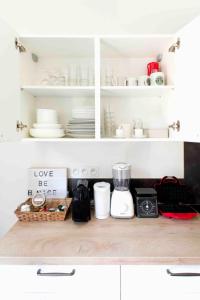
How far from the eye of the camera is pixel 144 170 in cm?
146

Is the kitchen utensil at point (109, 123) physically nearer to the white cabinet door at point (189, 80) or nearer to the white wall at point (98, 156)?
the white wall at point (98, 156)

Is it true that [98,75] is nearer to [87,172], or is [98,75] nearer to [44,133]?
[44,133]

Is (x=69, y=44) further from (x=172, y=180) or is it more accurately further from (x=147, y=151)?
(x=172, y=180)

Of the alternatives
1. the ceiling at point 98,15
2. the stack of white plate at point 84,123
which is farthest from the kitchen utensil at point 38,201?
the ceiling at point 98,15

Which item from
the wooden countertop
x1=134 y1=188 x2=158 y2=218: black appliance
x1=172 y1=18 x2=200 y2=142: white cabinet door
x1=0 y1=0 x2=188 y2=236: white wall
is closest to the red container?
x1=172 y1=18 x2=200 y2=142: white cabinet door

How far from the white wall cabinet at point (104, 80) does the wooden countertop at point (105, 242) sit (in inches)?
18.8

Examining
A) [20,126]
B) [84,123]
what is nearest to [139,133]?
[84,123]

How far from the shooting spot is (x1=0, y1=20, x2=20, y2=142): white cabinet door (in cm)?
95

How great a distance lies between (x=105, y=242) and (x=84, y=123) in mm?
655

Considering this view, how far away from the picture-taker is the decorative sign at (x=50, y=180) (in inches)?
55.9

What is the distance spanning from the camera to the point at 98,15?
1.39 m
